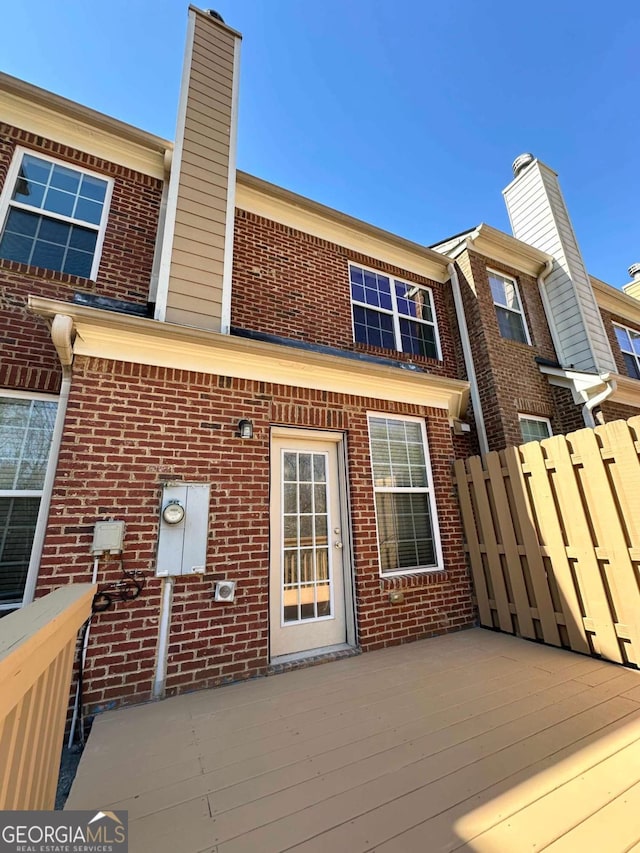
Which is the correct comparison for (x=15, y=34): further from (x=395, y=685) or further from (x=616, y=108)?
(x=616, y=108)

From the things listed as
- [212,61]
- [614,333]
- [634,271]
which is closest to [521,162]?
[614,333]

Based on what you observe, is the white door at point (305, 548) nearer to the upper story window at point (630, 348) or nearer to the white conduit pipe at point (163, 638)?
the white conduit pipe at point (163, 638)

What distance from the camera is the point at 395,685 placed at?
9.27 feet

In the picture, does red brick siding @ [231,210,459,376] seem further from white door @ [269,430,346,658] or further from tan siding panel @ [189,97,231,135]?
white door @ [269,430,346,658]

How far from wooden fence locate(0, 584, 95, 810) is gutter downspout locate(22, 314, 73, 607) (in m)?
1.16

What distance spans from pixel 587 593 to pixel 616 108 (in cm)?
1125

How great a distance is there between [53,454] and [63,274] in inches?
88.7

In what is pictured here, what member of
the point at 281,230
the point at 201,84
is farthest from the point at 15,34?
the point at 281,230

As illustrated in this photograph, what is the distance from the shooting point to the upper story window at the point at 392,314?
5.76m

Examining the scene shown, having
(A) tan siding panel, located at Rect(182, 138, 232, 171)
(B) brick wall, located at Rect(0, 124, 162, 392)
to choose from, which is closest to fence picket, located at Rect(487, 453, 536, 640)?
(B) brick wall, located at Rect(0, 124, 162, 392)

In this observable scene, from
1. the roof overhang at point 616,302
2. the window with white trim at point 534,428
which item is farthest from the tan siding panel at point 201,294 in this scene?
the roof overhang at point 616,302

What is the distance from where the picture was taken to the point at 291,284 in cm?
516

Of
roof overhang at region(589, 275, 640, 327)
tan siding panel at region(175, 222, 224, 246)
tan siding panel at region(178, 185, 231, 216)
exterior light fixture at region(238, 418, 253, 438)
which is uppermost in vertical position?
roof overhang at region(589, 275, 640, 327)

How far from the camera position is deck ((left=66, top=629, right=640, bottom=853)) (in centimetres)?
148
